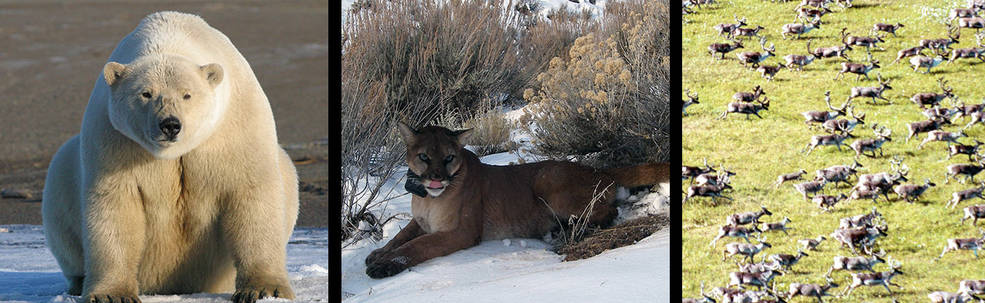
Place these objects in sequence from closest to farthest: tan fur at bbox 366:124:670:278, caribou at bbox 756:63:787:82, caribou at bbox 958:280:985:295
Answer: tan fur at bbox 366:124:670:278 < caribou at bbox 958:280:985:295 < caribou at bbox 756:63:787:82

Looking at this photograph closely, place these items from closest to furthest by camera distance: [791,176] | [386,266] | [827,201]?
[386,266] → [827,201] → [791,176]

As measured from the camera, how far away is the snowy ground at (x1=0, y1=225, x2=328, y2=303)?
4.41 meters

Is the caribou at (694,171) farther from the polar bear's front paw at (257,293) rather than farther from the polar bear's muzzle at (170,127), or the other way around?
the polar bear's muzzle at (170,127)

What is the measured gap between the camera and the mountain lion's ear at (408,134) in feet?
17.9

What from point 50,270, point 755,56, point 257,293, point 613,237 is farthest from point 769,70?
point 50,270

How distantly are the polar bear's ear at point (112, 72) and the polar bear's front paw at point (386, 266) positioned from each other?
73.6 inches

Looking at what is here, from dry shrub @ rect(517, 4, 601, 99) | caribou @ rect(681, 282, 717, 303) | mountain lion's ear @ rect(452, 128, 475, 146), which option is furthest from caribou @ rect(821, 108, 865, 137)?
mountain lion's ear @ rect(452, 128, 475, 146)

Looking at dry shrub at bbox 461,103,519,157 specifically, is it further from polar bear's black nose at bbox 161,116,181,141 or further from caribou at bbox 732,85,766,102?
polar bear's black nose at bbox 161,116,181,141

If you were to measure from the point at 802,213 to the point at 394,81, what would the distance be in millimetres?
2720

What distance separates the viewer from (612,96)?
5.88m

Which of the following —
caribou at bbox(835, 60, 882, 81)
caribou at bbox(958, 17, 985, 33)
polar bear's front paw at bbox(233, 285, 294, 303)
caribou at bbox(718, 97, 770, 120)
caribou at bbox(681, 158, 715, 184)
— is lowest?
polar bear's front paw at bbox(233, 285, 294, 303)

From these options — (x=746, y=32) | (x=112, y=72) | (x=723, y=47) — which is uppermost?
(x=112, y=72)

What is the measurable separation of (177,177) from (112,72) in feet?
1.71

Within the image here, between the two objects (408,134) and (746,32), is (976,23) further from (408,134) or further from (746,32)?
(408,134)
